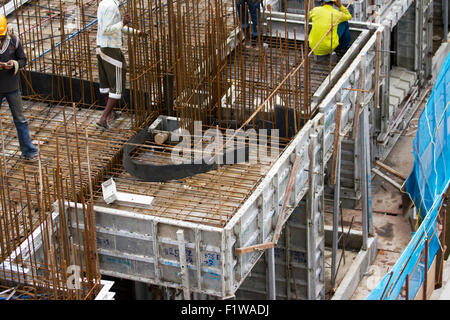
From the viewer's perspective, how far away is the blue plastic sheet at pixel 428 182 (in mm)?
13391

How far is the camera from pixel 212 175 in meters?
14.5

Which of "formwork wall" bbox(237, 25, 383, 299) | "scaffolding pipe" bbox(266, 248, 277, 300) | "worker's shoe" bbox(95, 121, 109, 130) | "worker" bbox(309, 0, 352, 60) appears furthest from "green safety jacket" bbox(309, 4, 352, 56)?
"scaffolding pipe" bbox(266, 248, 277, 300)

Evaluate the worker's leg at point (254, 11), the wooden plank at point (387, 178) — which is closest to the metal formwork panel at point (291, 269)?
the wooden plank at point (387, 178)

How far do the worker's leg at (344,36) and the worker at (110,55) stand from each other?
4.00 m

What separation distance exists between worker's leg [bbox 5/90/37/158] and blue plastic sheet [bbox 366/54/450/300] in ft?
18.9

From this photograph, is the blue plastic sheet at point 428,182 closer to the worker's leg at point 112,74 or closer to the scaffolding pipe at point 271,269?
the scaffolding pipe at point 271,269

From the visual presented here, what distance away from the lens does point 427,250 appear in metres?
13.4

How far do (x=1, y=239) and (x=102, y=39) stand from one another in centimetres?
404

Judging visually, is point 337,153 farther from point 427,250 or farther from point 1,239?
point 1,239

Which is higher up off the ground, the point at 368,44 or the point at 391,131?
the point at 368,44

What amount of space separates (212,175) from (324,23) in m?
4.28

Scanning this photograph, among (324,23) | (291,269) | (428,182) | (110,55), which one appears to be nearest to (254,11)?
(324,23)

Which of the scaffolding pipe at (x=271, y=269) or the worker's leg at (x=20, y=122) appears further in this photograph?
the worker's leg at (x=20, y=122)
